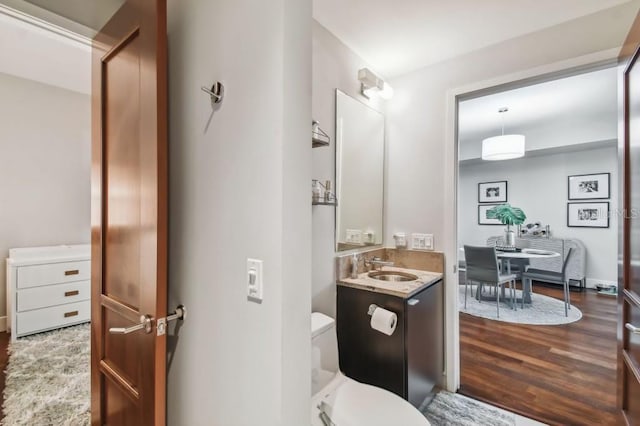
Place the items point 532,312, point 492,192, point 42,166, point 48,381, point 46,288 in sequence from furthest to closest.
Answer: point 492,192, point 532,312, point 42,166, point 46,288, point 48,381

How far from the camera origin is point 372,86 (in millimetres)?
2195

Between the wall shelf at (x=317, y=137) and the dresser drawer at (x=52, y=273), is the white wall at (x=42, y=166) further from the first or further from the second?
the wall shelf at (x=317, y=137)

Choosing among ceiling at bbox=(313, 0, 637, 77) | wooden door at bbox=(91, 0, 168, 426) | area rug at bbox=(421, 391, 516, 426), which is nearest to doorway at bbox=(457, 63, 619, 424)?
area rug at bbox=(421, 391, 516, 426)

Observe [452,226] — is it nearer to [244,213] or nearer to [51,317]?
[244,213]

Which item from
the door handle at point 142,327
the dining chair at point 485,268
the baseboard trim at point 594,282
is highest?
the door handle at point 142,327

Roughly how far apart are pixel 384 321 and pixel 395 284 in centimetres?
31

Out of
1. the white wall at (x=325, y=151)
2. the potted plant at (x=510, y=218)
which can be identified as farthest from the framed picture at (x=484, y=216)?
the white wall at (x=325, y=151)

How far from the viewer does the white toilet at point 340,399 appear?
1.26 m

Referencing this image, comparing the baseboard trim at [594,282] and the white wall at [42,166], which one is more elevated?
the white wall at [42,166]

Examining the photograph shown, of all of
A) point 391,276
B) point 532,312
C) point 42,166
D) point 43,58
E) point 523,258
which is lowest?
point 532,312

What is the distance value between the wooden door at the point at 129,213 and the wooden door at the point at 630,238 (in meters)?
1.91

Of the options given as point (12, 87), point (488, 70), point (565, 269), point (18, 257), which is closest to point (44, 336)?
point (18, 257)

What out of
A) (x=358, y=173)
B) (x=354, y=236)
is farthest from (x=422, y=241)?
(x=358, y=173)

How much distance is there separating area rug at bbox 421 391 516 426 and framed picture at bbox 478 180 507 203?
497 cm
